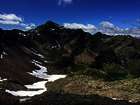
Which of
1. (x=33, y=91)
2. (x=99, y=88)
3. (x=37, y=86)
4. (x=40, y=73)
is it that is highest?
(x=40, y=73)

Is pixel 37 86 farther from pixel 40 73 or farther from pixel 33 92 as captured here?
pixel 40 73

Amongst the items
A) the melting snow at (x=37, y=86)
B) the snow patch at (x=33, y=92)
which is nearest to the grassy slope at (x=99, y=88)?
the snow patch at (x=33, y=92)

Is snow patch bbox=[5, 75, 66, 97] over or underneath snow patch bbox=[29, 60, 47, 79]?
underneath

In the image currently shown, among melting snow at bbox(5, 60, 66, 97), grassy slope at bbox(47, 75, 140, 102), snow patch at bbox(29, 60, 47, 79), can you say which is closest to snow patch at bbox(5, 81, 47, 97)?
melting snow at bbox(5, 60, 66, 97)

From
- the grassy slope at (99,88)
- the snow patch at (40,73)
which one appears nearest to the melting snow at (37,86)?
the snow patch at (40,73)

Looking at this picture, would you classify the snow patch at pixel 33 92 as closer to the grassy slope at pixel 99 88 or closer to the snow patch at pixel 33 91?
the snow patch at pixel 33 91

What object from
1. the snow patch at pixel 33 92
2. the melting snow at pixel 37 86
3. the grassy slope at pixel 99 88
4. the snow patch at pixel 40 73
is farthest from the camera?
the snow patch at pixel 40 73

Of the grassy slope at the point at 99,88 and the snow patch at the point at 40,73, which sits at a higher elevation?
the snow patch at the point at 40,73

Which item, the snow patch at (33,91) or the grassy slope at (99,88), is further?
the snow patch at (33,91)

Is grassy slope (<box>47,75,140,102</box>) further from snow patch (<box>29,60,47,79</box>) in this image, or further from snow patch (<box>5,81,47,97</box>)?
snow patch (<box>29,60,47,79</box>)

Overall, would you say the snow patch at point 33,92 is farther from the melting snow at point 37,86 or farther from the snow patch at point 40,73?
the snow patch at point 40,73

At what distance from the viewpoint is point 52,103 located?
70500mm

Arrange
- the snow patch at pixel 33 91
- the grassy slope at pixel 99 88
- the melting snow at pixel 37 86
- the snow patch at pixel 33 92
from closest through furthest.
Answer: the grassy slope at pixel 99 88
the snow patch at pixel 33 92
the snow patch at pixel 33 91
the melting snow at pixel 37 86

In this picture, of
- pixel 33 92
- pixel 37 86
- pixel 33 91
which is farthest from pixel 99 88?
pixel 37 86
